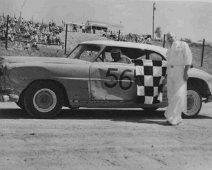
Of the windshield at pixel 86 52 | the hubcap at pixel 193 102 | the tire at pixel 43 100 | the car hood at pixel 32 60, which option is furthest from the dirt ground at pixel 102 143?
the windshield at pixel 86 52

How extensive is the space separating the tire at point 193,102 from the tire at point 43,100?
2.66 metres

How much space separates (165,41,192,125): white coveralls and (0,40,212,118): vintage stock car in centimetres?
49

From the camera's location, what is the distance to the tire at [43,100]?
8.34m

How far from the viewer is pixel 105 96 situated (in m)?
8.67

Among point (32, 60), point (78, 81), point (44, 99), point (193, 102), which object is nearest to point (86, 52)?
point (78, 81)

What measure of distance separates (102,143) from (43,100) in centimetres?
239

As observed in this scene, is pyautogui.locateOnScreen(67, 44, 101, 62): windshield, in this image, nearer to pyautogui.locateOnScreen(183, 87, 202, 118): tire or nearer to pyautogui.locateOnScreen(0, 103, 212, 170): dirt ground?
pyautogui.locateOnScreen(0, 103, 212, 170): dirt ground

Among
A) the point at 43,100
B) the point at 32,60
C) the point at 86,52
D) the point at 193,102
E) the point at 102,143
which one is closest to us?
the point at 102,143

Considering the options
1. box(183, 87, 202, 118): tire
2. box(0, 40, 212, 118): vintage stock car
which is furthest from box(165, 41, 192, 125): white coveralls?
box(183, 87, 202, 118): tire

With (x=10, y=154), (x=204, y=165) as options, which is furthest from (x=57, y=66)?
(x=204, y=165)

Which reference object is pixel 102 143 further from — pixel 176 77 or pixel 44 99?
pixel 176 77

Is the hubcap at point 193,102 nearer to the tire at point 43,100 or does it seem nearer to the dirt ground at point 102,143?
the dirt ground at point 102,143

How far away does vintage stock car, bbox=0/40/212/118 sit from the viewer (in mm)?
8289

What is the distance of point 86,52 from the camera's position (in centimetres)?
931
